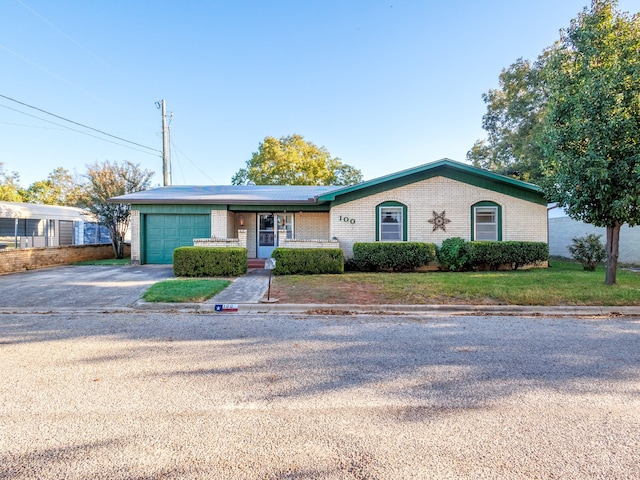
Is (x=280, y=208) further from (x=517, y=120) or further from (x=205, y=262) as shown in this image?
(x=517, y=120)

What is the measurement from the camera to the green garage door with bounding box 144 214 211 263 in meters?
15.1

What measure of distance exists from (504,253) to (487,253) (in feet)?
2.14

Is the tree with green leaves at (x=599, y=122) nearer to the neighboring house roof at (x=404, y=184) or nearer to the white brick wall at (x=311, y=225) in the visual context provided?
the neighboring house roof at (x=404, y=184)

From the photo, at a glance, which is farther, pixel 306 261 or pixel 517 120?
pixel 517 120

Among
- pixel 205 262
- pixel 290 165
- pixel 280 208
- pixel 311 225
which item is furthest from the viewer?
pixel 290 165

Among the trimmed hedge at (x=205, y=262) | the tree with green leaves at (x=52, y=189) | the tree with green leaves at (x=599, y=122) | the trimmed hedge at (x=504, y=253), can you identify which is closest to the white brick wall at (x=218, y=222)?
the trimmed hedge at (x=205, y=262)

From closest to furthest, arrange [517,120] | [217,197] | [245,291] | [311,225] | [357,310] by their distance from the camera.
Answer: [357,310]
[245,291]
[217,197]
[311,225]
[517,120]

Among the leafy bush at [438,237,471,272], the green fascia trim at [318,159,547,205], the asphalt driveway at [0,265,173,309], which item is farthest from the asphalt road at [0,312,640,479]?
the green fascia trim at [318,159,547,205]

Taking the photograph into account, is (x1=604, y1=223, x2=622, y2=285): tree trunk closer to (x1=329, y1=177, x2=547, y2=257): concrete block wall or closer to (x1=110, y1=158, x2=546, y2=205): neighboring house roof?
(x1=110, y1=158, x2=546, y2=205): neighboring house roof

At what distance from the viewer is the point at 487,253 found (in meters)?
12.6

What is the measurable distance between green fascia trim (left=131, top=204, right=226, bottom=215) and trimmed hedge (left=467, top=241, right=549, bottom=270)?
34.0ft

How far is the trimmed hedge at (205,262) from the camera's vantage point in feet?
36.3

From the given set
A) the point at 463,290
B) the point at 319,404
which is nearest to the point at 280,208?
the point at 463,290

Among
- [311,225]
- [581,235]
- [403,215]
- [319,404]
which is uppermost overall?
[403,215]
